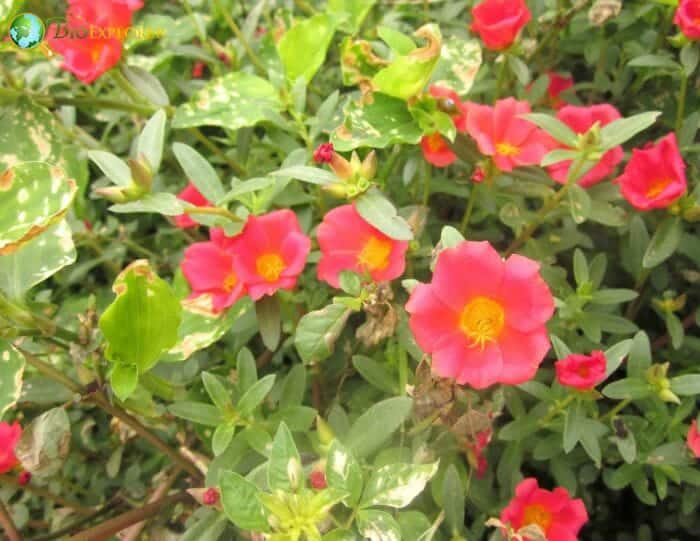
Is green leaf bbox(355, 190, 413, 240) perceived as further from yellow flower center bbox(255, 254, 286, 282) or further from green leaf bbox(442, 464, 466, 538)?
green leaf bbox(442, 464, 466, 538)

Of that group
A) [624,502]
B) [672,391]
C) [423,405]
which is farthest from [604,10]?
[624,502]

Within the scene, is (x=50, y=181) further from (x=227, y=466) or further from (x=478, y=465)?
(x=478, y=465)

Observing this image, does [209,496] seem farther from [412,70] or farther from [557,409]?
[412,70]

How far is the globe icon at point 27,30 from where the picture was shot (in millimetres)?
1336

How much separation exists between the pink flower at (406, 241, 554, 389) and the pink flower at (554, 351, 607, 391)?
0.39 feet

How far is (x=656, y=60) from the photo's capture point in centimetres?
132

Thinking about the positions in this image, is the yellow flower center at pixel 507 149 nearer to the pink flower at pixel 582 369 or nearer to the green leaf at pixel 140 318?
the pink flower at pixel 582 369

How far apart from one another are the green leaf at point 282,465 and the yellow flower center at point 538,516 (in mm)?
465

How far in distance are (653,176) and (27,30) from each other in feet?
3.83

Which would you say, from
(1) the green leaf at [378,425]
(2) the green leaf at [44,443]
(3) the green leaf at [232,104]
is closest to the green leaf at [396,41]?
(3) the green leaf at [232,104]

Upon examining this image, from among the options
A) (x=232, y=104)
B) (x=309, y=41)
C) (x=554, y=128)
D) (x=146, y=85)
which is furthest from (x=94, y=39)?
(x=554, y=128)

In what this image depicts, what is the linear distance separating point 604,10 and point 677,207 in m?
0.41

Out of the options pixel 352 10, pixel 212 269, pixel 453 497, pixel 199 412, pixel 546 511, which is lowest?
pixel 546 511

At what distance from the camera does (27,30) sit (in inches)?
53.2
